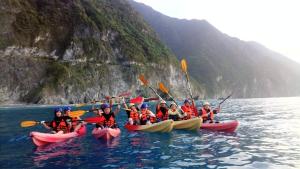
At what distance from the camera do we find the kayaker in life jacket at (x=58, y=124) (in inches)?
734

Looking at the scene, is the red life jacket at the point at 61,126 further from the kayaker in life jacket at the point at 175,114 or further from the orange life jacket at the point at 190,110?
the orange life jacket at the point at 190,110

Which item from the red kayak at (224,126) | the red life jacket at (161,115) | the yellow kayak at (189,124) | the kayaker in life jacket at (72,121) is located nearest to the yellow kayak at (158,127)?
the yellow kayak at (189,124)

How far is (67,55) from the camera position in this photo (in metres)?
103

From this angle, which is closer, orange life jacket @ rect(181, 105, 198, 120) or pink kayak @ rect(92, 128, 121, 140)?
pink kayak @ rect(92, 128, 121, 140)

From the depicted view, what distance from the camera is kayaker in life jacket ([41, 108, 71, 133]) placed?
18634mm

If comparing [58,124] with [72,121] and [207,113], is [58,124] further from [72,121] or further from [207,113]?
[207,113]

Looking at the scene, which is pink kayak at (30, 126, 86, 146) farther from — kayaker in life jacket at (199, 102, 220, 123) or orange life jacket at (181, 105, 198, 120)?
kayaker in life jacket at (199, 102, 220, 123)

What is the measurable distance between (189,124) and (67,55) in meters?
85.4

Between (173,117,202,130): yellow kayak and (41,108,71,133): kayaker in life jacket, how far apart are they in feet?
25.2

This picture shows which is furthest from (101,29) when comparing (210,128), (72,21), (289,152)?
(289,152)

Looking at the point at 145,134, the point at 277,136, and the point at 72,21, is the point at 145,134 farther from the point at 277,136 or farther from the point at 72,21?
the point at 72,21

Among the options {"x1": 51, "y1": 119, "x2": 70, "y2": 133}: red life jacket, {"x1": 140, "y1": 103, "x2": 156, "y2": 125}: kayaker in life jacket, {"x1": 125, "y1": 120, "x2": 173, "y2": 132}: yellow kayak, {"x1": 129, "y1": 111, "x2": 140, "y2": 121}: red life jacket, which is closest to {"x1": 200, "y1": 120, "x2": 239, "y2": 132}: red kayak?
{"x1": 125, "y1": 120, "x2": 173, "y2": 132}: yellow kayak

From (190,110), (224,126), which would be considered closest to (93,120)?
(190,110)

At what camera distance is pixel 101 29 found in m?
117
